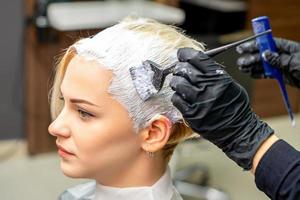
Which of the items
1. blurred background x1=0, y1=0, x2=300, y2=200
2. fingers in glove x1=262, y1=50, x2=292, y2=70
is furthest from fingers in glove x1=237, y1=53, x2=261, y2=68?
blurred background x1=0, y1=0, x2=300, y2=200

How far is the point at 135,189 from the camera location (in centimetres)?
117

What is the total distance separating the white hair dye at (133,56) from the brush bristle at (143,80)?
0.03m

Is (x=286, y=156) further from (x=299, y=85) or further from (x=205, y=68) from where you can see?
(x=299, y=85)

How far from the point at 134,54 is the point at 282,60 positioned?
45cm

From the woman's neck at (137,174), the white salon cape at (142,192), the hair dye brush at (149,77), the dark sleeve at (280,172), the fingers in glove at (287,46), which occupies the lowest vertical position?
the white salon cape at (142,192)

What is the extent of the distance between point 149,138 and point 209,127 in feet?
0.70

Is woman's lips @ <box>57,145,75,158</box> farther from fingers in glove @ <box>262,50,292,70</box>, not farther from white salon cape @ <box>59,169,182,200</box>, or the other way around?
fingers in glove @ <box>262,50,292,70</box>

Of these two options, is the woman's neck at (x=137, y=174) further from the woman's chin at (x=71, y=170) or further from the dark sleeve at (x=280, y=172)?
the dark sleeve at (x=280, y=172)

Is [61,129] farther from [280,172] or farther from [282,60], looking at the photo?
[282,60]

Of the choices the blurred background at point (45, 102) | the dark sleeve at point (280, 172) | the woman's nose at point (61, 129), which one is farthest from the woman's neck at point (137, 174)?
the blurred background at point (45, 102)

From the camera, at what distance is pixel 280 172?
0.90 metres

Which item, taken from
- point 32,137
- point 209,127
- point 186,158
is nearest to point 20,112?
point 32,137

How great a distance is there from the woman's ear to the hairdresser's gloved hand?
0.37m

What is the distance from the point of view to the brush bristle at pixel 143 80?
40.6 inches
